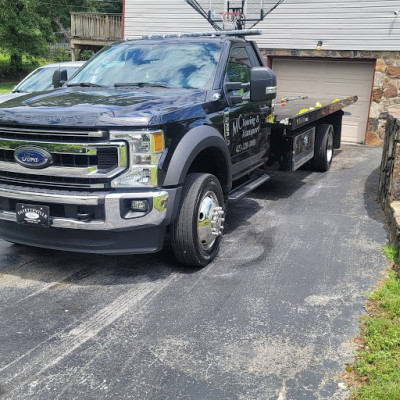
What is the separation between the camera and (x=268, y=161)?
7.49 metres

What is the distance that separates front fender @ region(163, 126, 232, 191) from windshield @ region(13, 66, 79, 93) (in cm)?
713

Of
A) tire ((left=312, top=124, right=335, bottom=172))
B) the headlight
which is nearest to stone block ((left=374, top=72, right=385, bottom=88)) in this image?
tire ((left=312, top=124, right=335, bottom=172))

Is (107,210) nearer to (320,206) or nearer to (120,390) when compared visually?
(120,390)

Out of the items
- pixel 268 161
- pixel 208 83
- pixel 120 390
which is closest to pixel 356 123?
pixel 268 161

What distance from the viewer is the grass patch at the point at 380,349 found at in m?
3.00

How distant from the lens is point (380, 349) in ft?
11.3

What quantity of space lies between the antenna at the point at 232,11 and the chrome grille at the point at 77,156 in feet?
27.3

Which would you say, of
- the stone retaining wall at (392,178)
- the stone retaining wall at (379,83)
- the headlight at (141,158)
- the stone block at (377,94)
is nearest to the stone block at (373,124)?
the stone retaining wall at (379,83)

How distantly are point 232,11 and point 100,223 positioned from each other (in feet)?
32.1

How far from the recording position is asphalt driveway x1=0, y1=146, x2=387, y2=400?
3109 mm

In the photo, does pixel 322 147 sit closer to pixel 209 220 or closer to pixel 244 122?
pixel 244 122

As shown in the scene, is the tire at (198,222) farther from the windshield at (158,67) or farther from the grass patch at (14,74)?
the grass patch at (14,74)

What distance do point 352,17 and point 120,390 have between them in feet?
39.7

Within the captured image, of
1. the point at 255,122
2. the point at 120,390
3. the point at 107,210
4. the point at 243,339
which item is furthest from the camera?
the point at 255,122
